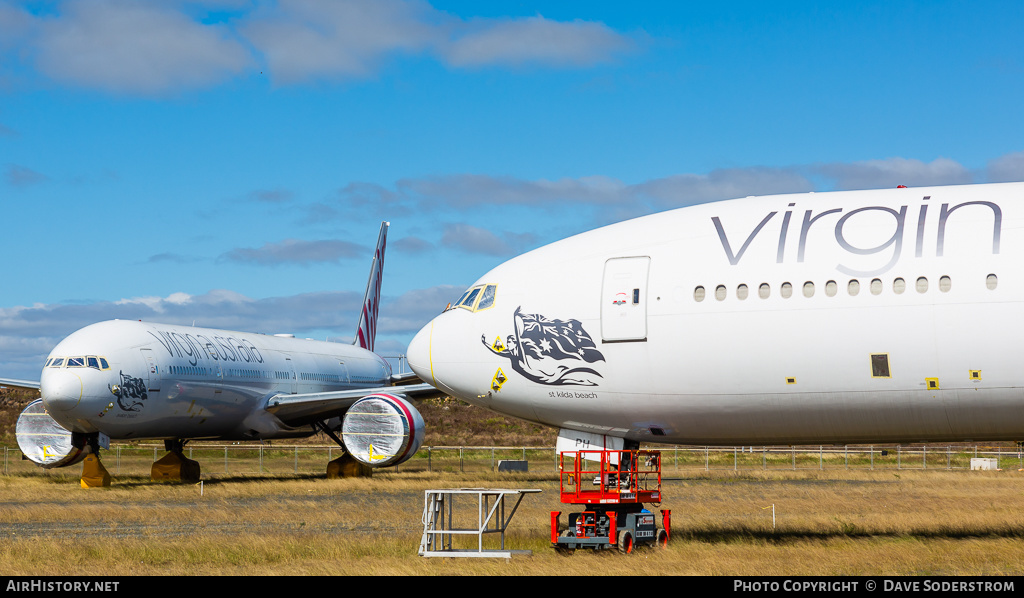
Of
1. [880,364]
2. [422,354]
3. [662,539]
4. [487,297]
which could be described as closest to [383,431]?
[422,354]

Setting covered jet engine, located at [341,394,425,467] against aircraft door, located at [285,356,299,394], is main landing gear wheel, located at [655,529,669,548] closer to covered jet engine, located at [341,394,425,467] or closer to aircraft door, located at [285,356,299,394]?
covered jet engine, located at [341,394,425,467]

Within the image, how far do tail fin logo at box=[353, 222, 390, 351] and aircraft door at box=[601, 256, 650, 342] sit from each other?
33745mm

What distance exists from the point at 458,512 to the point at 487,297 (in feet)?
27.8

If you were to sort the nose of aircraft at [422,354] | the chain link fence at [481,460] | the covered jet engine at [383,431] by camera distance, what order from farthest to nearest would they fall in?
1. the chain link fence at [481,460]
2. the covered jet engine at [383,431]
3. the nose of aircraft at [422,354]

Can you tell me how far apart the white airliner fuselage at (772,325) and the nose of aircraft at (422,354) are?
23cm

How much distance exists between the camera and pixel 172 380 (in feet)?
95.7

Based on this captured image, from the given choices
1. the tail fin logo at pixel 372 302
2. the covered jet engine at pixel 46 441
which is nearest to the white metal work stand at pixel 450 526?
the covered jet engine at pixel 46 441

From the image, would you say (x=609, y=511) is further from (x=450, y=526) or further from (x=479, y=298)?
(x=479, y=298)

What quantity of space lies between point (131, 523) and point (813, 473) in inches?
1025

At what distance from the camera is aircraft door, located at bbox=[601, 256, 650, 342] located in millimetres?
13250

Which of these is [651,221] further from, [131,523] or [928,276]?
[131,523]

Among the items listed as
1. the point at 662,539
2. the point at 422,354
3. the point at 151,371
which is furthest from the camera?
the point at 151,371

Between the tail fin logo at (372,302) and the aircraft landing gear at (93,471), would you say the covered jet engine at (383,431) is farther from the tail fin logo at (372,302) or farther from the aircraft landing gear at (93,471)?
the tail fin logo at (372,302)

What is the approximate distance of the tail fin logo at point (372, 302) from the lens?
46.9m
